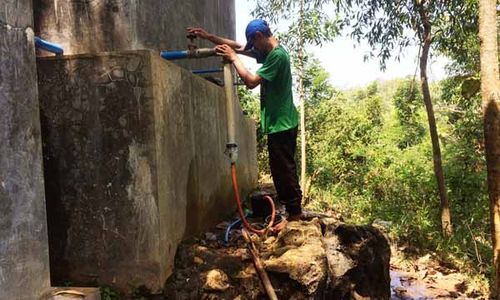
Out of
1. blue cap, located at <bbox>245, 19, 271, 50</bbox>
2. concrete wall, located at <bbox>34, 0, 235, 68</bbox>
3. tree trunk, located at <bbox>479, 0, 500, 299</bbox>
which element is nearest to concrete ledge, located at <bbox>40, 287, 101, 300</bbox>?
concrete wall, located at <bbox>34, 0, 235, 68</bbox>

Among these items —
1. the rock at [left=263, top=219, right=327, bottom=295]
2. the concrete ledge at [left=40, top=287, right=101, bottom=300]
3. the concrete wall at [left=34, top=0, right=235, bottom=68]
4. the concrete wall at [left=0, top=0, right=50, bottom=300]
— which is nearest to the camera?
the concrete wall at [left=0, top=0, right=50, bottom=300]

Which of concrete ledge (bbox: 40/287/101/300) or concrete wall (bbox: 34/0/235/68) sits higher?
concrete wall (bbox: 34/0/235/68)

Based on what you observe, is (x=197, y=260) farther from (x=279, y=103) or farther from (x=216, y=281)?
(x=279, y=103)

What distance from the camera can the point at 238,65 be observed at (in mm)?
3502

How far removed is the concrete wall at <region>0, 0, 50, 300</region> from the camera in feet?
6.88

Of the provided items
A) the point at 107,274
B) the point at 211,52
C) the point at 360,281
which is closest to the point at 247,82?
the point at 211,52

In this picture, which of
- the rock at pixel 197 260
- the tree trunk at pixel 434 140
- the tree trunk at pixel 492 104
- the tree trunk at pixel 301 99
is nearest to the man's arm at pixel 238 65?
the rock at pixel 197 260

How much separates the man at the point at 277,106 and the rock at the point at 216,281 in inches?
41.7

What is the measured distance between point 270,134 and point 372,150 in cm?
1043

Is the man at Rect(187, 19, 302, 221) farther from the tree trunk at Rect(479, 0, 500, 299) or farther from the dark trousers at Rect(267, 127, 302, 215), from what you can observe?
the tree trunk at Rect(479, 0, 500, 299)

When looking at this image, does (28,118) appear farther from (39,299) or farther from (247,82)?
(247,82)

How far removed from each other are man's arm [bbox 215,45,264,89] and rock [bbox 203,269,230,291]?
1458mm

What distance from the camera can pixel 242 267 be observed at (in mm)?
3402

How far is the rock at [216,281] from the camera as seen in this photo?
3.12 m
